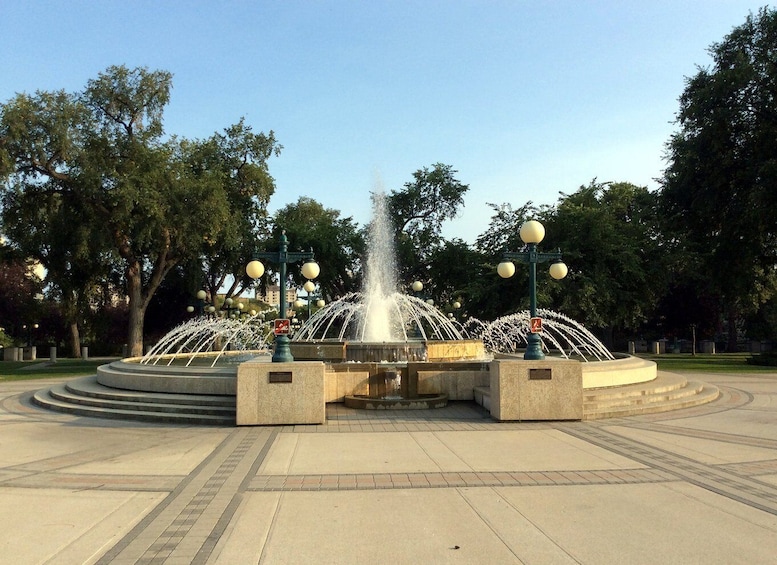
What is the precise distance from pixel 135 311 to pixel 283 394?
25958mm

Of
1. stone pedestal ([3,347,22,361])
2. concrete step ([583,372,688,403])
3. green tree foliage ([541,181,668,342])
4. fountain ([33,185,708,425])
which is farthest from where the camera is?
stone pedestal ([3,347,22,361])

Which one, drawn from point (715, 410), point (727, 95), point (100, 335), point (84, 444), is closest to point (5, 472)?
point (84, 444)

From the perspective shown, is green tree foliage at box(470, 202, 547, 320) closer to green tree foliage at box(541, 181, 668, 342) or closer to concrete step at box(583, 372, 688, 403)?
green tree foliage at box(541, 181, 668, 342)

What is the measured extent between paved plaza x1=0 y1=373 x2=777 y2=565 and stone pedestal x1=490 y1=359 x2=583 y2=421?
13.3 inches

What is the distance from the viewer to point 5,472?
25.0ft

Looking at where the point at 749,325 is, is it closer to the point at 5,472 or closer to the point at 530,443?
the point at 530,443

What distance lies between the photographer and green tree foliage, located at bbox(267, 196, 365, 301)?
136 ft

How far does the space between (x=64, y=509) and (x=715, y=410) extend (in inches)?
494

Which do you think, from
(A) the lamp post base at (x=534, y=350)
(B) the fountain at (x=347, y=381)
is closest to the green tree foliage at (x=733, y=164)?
(B) the fountain at (x=347, y=381)

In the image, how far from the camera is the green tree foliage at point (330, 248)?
41469 mm

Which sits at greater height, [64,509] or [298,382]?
[298,382]

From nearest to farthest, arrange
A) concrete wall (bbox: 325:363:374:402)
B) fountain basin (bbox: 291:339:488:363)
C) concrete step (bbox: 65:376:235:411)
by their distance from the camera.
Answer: concrete step (bbox: 65:376:235:411) < concrete wall (bbox: 325:363:374:402) < fountain basin (bbox: 291:339:488:363)

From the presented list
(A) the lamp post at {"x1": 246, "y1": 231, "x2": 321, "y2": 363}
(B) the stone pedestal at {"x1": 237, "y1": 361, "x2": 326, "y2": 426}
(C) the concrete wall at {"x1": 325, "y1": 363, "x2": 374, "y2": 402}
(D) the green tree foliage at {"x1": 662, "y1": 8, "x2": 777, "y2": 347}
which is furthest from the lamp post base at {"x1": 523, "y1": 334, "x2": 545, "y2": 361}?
(D) the green tree foliage at {"x1": 662, "y1": 8, "x2": 777, "y2": 347}

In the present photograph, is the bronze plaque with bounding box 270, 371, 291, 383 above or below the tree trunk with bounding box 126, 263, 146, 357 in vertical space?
below
